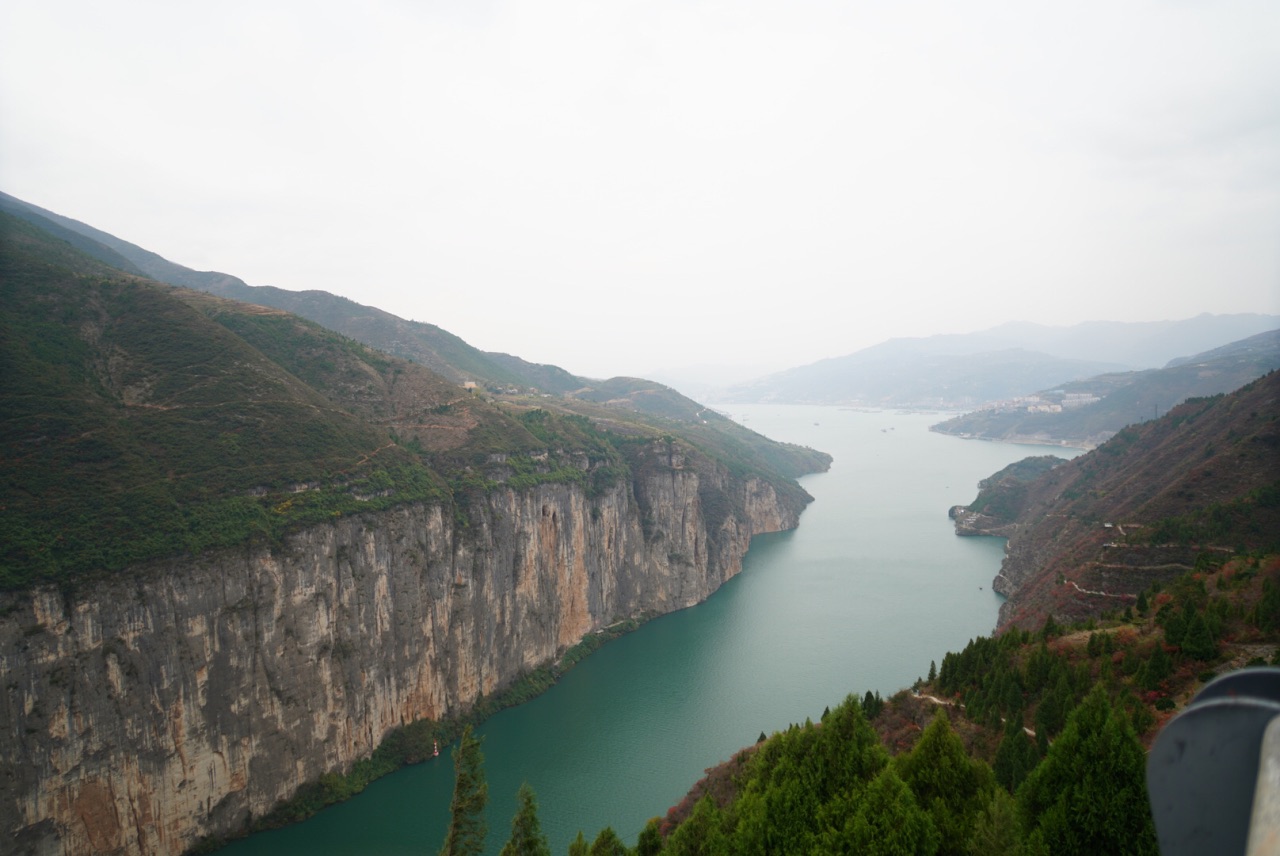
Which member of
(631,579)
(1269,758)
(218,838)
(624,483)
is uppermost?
Result: (1269,758)

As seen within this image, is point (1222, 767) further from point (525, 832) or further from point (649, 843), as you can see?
point (525, 832)

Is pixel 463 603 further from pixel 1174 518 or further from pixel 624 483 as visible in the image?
pixel 1174 518

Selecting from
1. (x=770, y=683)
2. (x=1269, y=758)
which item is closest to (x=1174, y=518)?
(x=770, y=683)

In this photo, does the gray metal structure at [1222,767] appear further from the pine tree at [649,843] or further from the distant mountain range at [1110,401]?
the distant mountain range at [1110,401]

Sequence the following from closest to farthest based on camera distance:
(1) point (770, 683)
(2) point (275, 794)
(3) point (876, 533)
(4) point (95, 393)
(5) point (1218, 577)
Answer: (5) point (1218, 577), (2) point (275, 794), (4) point (95, 393), (1) point (770, 683), (3) point (876, 533)

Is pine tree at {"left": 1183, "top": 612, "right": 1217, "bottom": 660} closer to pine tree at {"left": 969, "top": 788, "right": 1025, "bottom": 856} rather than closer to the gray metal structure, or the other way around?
pine tree at {"left": 969, "top": 788, "right": 1025, "bottom": 856}

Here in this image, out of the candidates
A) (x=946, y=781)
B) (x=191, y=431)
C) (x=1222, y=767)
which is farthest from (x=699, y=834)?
(x=191, y=431)
